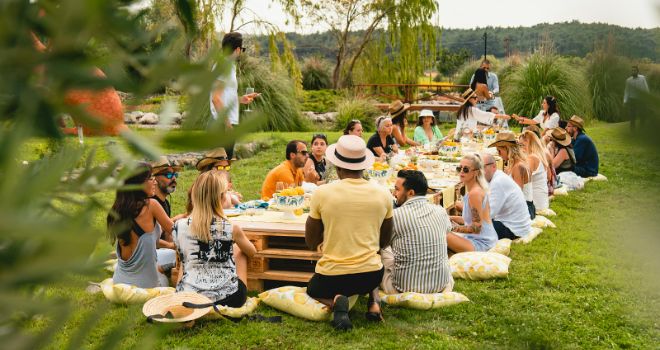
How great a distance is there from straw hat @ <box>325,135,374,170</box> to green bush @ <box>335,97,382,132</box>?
12.2m

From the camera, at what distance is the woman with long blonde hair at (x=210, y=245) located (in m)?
4.67

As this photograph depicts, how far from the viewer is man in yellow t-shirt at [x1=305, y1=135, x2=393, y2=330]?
459 cm

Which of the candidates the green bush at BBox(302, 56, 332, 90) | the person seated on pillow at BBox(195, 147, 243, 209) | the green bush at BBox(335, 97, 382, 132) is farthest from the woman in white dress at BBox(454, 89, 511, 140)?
the green bush at BBox(302, 56, 332, 90)

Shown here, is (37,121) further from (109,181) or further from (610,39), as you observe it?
(610,39)

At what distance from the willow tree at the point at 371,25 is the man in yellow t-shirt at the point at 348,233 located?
58.4ft

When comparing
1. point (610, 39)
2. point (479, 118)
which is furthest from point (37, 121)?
point (479, 118)

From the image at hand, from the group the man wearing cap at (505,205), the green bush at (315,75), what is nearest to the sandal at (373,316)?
the man wearing cap at (505,205)

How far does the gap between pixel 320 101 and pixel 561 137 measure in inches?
537

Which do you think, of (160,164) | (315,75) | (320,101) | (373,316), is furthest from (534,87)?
(160,164)

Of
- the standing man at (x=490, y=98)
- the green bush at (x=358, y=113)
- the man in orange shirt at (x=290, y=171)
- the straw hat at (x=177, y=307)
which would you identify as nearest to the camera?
the straw hat at (x=177, y=307)

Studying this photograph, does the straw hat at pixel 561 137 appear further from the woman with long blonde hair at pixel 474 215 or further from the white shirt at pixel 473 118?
the woman with long blonde hair at pixel 474 215

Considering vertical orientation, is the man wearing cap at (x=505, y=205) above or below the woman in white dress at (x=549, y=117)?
below

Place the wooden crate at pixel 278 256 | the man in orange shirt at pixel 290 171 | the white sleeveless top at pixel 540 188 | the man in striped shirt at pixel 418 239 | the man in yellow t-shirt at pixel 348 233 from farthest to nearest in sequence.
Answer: the white sleeveless top at pixel 540 188
the man in orange shirt at pixel 290 171
the wooden crate at pixel 278 256
the man in striped shirt at pixel 418 239
the man in yellow t-shirt at pixel 348 233

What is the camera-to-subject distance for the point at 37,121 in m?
0.30
